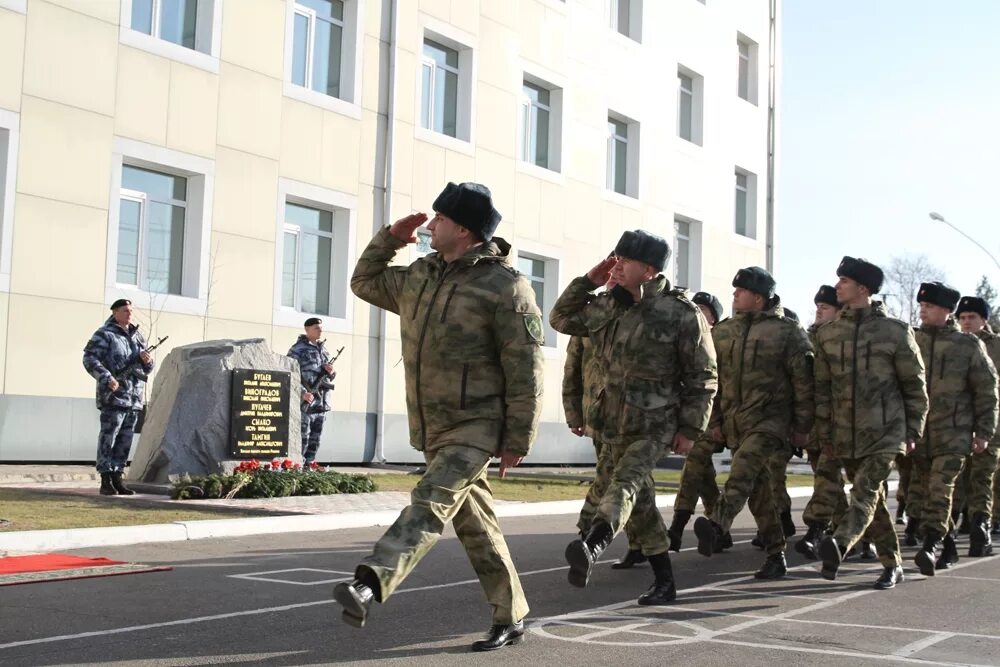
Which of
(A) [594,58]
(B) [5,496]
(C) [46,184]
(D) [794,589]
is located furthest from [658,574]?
(A) [594,58]

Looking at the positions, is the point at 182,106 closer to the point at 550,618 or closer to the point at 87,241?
the point at 87,241

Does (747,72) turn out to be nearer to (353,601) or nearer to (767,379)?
(767,379)

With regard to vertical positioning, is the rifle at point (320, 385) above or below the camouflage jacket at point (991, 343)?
below

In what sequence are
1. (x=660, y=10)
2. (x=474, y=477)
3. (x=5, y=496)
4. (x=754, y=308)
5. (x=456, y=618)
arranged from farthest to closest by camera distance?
(x=660, y=10), (x=5, y=496), (x=754, y=308), (x=456, y=618), (x=474, y=477)

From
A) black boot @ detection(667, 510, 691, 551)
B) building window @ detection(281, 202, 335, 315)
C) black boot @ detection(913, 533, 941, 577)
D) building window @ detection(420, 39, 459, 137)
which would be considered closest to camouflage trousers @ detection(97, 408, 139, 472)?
black boot @ detection(667, 510, 691, 551)

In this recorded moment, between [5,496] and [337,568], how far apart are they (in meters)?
5.30

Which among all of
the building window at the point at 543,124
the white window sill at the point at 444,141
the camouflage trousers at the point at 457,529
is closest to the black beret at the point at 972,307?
the camouflage trousers at the point at 457,529

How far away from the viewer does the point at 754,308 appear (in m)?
9.70

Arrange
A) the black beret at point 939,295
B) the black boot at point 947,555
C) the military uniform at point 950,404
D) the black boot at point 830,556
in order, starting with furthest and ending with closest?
the black beret at point 939,295 → the military uniform at point 950,404 → the black boot at point 947,555 → the black boot at point 830,556

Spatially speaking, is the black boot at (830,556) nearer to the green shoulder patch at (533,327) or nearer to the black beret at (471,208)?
the green shoulder patch at (533,327)

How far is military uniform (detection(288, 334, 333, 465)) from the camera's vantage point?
17812mm

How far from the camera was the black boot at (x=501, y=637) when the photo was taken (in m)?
6.12

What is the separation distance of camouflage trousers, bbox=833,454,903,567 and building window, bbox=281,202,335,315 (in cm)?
1343

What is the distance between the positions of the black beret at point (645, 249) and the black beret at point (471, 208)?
1734 millimetres
